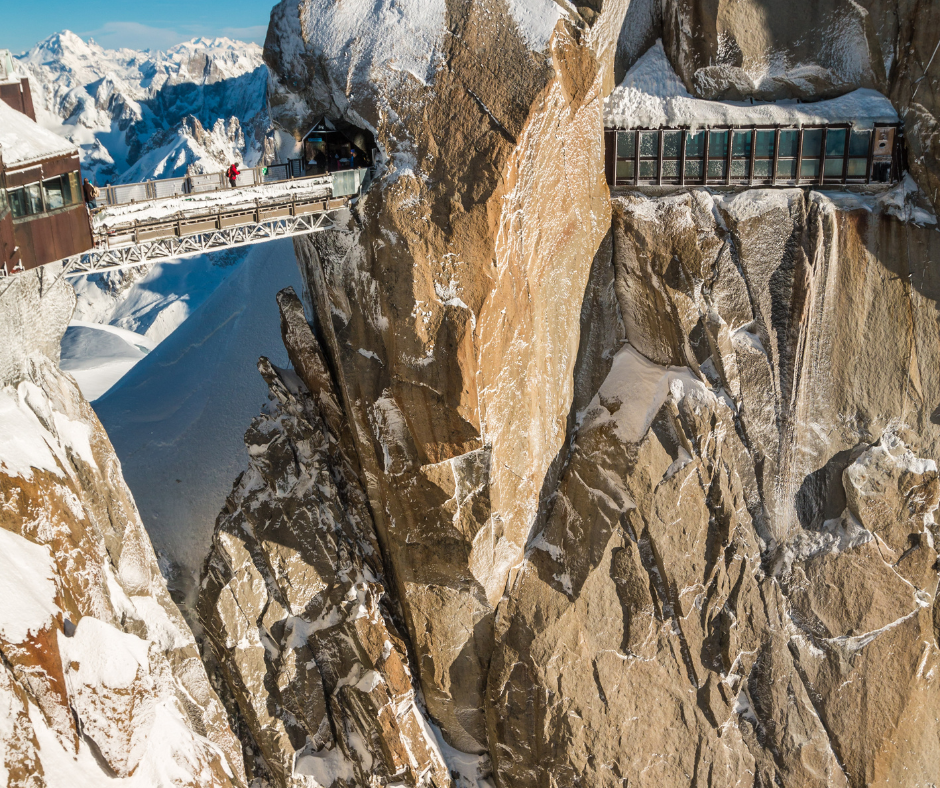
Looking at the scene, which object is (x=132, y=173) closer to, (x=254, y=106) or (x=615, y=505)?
(x=254, y=106)

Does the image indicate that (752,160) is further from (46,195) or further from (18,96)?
(18,96)

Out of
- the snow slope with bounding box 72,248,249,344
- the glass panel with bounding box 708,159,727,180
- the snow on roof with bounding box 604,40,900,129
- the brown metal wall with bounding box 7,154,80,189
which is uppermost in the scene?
the brown metal wall with bounding box 7,154,80,189

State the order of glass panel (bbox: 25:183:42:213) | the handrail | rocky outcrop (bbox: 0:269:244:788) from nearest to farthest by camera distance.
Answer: rocky outcrop (bbox: 0:269:244:788)
glass panel (bbox: 25:183:42:213)
the handrail

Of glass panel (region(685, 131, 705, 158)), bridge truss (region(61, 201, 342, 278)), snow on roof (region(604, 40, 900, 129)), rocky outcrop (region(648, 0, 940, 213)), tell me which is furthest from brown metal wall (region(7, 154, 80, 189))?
glass panel (region(685, 131, 705, 158))

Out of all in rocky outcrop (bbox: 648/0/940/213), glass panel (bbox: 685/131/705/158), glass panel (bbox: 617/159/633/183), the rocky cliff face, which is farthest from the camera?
glass panel (bbox: 617/159/633/183)

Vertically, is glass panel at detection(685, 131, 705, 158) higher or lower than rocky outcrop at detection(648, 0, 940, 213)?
lower

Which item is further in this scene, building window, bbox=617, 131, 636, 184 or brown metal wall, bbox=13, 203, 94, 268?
building window, bbox=617, 131, 636, 184

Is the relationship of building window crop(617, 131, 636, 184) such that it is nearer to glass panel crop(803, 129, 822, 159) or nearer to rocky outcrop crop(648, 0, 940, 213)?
rocky outcrop crop(648, 0, 940, 213)

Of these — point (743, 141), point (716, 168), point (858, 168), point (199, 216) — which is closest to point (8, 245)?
point (199, 216)
